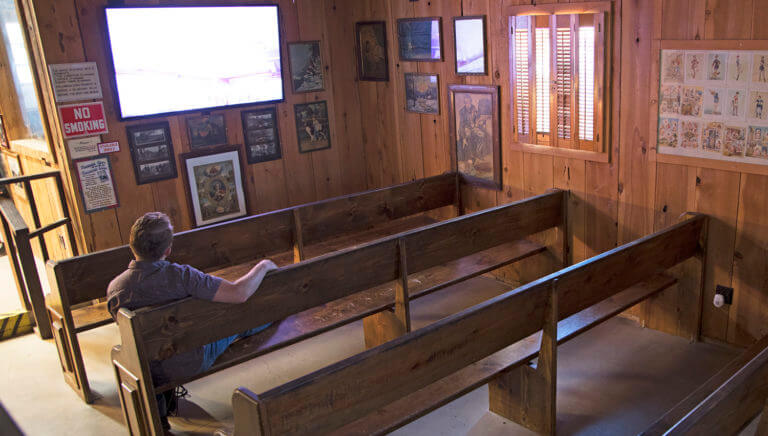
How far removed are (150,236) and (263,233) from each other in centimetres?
131

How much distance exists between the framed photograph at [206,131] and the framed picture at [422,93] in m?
1.59

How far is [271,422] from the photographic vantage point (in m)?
2.18

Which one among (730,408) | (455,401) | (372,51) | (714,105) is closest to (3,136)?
(372,51)

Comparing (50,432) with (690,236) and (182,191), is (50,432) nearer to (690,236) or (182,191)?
(182,191)

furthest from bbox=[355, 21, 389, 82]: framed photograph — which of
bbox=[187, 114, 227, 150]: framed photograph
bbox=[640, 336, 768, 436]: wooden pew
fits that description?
bbox=[640, 336, 768, 436]: wooden pew

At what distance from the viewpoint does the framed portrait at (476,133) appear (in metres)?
4.84

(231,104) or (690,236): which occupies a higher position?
(231,104)

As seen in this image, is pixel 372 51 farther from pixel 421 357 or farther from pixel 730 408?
pixel 730 408

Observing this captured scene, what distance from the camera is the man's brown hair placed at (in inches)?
117

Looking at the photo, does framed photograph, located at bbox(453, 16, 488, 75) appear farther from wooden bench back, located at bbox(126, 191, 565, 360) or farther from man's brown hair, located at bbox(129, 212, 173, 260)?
man's brown hair, located at bbox(129, 212, 173, 260)

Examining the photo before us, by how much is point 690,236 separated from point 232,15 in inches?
150

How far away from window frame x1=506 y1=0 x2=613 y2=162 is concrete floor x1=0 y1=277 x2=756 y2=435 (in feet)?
3.99

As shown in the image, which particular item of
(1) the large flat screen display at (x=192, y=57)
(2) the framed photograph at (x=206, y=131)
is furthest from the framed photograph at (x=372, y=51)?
(2) the framed photograph at (x=206, y=131)

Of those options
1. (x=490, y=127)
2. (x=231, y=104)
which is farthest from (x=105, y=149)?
(x=490, y=127)
